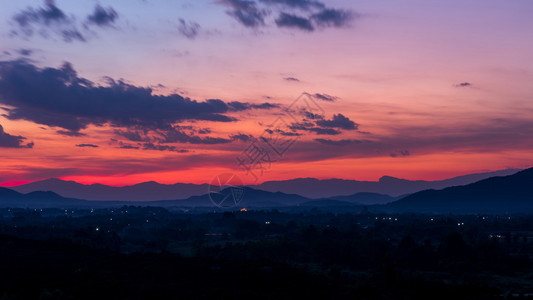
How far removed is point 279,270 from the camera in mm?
74562

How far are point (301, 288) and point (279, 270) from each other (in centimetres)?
1111

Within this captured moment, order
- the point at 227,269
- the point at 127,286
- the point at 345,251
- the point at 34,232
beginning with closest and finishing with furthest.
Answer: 1. the point at 127,286
2. the point at 227,269
3. the point at 345,251
4. the point at 34,232

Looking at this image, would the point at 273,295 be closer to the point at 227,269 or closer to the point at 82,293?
the point at 227,269

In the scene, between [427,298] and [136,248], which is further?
[136,248]

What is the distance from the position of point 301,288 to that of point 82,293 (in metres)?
25.2

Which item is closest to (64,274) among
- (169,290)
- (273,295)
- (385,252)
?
(169,290)

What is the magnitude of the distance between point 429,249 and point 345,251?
17.3 meters

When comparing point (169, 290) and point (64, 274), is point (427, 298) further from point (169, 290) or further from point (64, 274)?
point (64, 274)

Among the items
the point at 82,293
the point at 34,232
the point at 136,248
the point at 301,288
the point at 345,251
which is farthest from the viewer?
the point at 34,232

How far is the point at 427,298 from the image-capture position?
6206cm

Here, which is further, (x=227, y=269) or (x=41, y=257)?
(x=41, y=257)

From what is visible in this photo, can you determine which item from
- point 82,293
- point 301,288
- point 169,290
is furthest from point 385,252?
point 82,293

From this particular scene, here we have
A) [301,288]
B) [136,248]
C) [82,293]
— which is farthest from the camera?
[136,248]

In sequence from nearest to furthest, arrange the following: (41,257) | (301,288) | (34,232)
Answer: (301,288) < (41,257) < (34,232)
